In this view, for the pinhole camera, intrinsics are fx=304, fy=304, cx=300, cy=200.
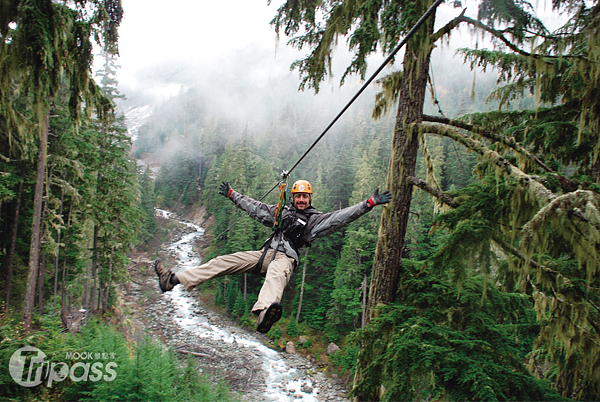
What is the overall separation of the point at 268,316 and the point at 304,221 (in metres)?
1.59

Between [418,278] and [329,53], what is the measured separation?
3405mm

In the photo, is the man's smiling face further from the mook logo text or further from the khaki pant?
the mook logo text

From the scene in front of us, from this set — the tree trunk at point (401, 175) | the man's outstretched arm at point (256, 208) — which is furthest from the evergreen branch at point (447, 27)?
the man's outstretched arm at point (256, 208)

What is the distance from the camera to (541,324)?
12.1ft

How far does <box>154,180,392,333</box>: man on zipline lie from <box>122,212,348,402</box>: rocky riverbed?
44.4 feet

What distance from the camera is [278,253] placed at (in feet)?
14.9

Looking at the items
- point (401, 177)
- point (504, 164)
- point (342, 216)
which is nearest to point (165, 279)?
point (342, 216)

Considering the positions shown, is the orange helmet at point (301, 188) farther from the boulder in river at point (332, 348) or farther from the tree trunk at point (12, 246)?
the boulder in river at point (332, 348)

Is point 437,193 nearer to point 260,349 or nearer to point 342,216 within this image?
point 342,216

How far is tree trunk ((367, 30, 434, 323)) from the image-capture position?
11.8 feet

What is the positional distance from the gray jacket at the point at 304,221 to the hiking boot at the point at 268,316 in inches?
39.7

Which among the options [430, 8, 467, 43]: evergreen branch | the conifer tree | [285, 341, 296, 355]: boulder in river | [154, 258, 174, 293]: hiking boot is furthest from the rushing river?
[430, 8, 467, 43]: evergreen branch

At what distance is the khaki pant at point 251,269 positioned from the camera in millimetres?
3920

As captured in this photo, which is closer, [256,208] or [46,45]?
[46,45]
